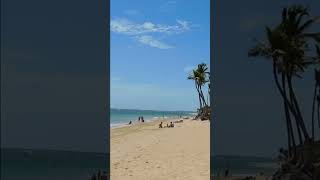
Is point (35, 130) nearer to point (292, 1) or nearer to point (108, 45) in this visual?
point (108, 45)

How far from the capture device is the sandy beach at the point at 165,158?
2491 cm

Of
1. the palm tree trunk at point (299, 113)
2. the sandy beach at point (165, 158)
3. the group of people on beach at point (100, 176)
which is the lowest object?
the sandy beach at point (165, 158)

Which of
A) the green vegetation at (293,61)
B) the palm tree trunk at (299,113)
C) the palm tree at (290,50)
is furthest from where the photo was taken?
the palm tree trunk at (299,113)

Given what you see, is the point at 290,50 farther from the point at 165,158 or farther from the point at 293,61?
the point at 165,158

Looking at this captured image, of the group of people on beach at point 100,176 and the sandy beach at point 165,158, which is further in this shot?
the sandy beach at point 165,158

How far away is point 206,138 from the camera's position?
1540 inches

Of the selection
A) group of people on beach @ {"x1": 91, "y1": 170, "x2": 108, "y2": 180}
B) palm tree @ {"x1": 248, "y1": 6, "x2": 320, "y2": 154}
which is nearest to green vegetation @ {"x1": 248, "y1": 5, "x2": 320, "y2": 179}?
palm tree @ {"x1": 248, "y1": 6, "x2": 320, "y2": 154}

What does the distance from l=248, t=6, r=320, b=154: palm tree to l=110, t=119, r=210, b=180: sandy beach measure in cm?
450

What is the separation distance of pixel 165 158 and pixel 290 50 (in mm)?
10464

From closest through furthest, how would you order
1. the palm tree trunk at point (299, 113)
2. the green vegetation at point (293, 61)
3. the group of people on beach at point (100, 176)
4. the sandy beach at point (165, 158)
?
the group of people on beach at point (100, 176), the green vegetation at point (293, 61), the palm tree trunk at point (299, 113), the sandy beach at point (165, 158)

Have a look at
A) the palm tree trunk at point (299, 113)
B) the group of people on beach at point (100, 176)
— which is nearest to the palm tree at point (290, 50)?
the palm tree trunk at point (299, 113)

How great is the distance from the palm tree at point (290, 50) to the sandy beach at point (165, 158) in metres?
4.50

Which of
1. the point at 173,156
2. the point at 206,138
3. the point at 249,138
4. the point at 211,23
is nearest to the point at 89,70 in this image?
the point at 211,23

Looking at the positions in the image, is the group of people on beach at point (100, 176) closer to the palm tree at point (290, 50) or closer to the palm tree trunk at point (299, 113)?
the palm tree at point (290, 50)
